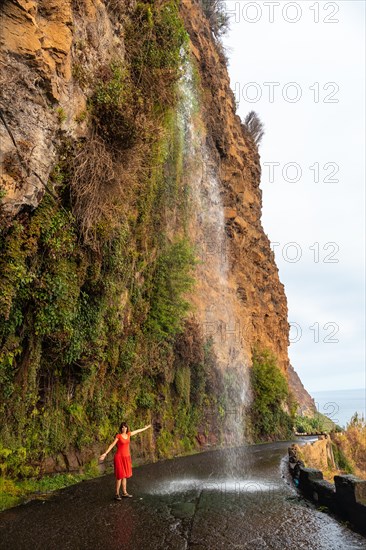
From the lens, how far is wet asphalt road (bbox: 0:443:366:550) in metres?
5.46

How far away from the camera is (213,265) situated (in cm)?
2739

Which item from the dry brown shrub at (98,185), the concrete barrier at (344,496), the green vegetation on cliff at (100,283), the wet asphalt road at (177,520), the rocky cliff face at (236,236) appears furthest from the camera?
the rocky cliff face at (236,236)

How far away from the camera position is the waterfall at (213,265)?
22.7 m

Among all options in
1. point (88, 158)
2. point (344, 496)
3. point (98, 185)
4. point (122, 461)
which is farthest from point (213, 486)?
point (88, 158)

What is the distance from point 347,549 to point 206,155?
24922mm

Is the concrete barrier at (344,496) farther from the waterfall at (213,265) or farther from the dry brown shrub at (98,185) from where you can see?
the waterfall at (213,265)

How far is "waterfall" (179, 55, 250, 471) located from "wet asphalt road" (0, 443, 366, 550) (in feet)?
41.4

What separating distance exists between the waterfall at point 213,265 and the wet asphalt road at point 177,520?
41.4 ft

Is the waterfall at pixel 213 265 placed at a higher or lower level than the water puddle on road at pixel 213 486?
higher

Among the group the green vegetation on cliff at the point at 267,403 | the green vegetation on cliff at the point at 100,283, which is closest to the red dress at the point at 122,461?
the green vegetation on cliff at the point at 100,283

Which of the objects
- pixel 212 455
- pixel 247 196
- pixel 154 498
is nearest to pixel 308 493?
pixel 154 498

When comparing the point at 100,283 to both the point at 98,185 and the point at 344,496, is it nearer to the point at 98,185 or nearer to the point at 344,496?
the point at 98,185

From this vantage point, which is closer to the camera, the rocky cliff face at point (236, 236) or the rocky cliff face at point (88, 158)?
the rocky cliff face at point (88, 158)

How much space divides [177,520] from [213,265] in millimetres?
21492
